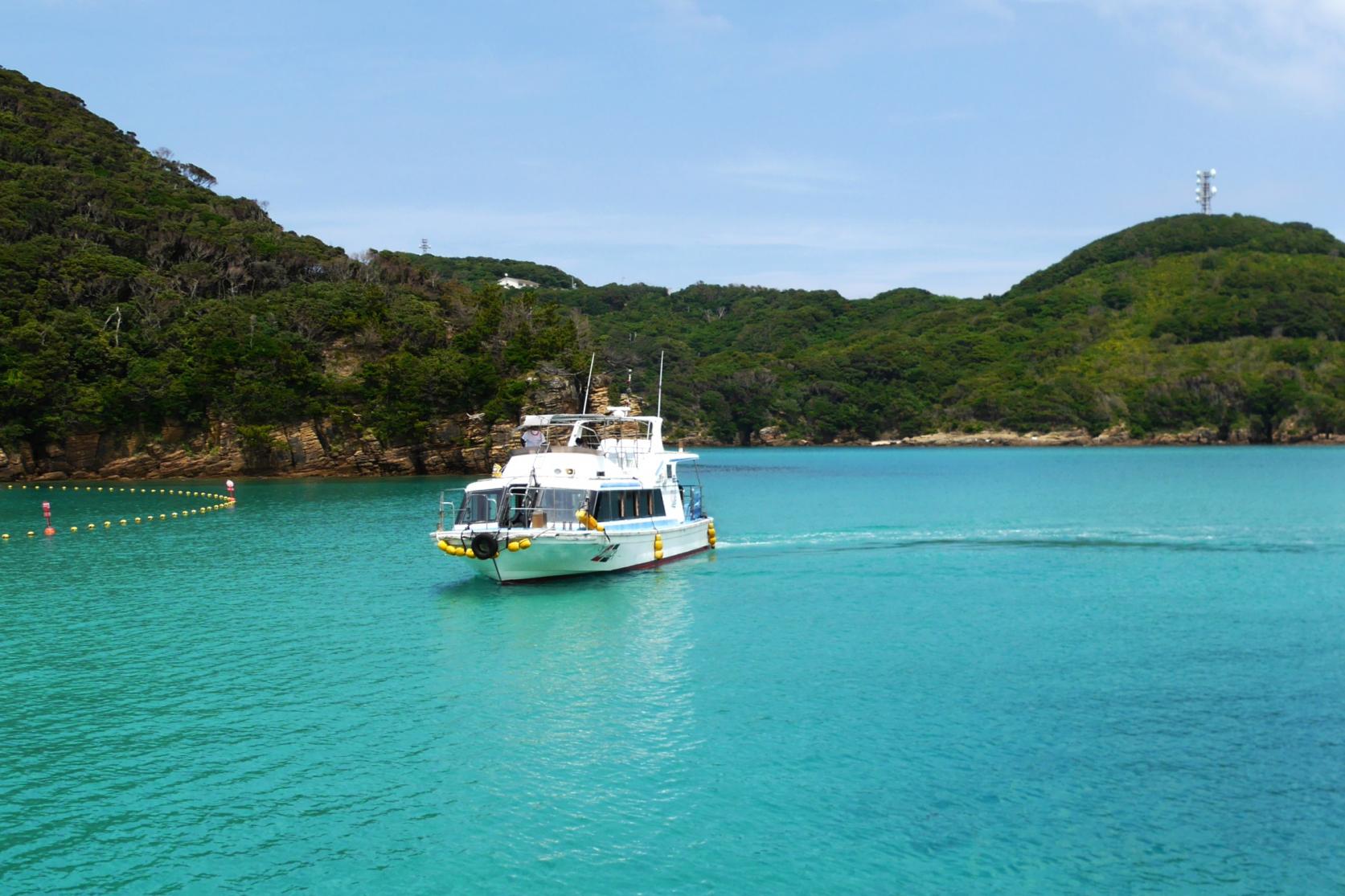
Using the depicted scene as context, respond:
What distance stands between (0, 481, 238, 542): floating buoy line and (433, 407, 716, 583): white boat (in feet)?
71.7

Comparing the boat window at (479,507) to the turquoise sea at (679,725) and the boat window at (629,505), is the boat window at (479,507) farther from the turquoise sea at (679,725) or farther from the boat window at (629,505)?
the boat window at (629,505)

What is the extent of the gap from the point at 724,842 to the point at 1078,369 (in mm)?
172019

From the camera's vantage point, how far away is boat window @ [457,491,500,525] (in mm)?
30422

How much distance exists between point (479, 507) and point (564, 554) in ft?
10.0

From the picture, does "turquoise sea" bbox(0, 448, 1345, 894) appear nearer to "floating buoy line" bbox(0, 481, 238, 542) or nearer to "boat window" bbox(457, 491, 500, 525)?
"boat window" bbox(457, 491, 500, 525)

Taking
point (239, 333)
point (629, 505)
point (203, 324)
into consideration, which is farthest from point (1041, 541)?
point (203, 324)

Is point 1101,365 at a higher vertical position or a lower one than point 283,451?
higher

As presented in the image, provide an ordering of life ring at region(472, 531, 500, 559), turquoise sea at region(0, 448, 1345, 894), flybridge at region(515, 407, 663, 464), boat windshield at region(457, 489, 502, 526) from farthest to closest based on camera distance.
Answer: flybridge at region(515, 407, 663, 464)
boat windshield at region(457, 489, 502, 526)
life ring at region(472, 531, 500, 559)
turquoise sea at region(0, 448, 1345, 894)

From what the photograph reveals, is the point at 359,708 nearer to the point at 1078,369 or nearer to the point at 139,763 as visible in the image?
the point at 139,763

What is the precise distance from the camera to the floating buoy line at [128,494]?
44297 millimetres

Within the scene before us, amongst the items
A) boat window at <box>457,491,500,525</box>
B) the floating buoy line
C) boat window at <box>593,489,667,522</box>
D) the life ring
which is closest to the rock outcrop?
the floating buoy line

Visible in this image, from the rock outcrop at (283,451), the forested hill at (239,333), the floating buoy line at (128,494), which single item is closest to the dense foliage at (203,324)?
the forested hill at (239,333)

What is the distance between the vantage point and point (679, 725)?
58.3 feet

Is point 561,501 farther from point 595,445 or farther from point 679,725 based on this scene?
point 679,725
